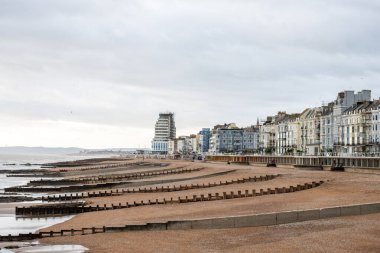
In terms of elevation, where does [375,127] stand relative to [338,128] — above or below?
below

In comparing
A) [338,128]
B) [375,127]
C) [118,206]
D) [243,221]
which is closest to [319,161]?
[375,127]

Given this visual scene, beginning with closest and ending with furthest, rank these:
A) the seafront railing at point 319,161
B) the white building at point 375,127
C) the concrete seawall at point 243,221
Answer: the concrete seawall at point 243,221 → the seafront railing at point 319,161 → the white building at point 375,127

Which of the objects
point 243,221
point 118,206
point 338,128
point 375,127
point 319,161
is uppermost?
point 338,128

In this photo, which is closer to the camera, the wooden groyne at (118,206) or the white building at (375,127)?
the wooden groyne at (118,206)

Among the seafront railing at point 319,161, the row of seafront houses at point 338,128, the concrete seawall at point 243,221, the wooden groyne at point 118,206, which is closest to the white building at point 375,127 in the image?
the row of seafront houses at point 338,128

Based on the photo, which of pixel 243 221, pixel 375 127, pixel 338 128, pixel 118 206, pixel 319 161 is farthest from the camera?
pixel 338 128

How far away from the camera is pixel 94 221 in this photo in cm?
3812

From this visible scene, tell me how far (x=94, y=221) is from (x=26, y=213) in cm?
1029

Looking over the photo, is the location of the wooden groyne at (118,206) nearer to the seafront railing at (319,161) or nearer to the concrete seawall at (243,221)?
the concrete seawall at (243,221)

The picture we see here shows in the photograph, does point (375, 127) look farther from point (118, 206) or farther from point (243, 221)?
point (243, 221)

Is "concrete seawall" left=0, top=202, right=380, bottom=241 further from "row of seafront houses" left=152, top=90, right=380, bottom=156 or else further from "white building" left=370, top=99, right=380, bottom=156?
"white building" left=370, top=99, right=380, bottom=156

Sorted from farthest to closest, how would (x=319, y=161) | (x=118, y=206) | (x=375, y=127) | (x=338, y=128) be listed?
(x=338, y=128), (x=375, y=127), (x=319, y=161), (x=118, y=206)

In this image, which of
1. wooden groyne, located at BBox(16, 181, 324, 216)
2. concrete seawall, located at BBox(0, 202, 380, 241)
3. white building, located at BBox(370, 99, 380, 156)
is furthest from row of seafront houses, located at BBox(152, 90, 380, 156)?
concrete seawall, located at BBox(0, 202, 380, 241)

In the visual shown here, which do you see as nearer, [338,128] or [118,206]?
[118,206]
